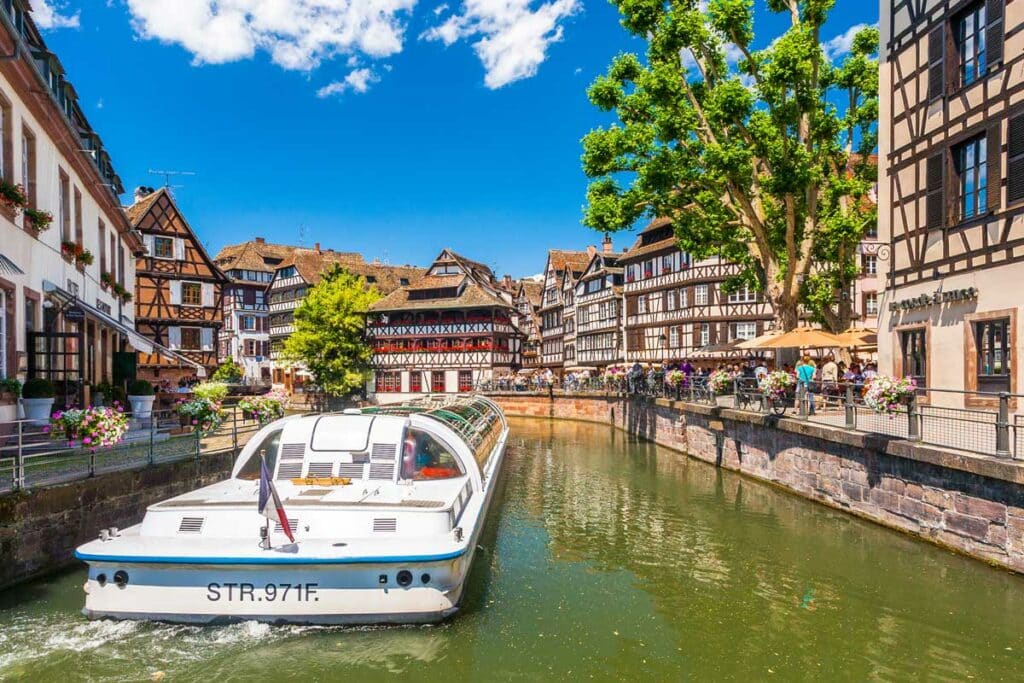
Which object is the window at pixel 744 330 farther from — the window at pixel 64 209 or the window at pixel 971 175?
the window at pixel 64 209

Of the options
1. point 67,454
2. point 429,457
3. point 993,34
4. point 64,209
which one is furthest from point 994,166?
point 64,209

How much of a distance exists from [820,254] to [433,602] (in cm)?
1800

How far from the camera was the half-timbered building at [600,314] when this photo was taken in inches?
1921

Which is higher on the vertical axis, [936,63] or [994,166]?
[936,63]

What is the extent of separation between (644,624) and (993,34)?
42.3 feet

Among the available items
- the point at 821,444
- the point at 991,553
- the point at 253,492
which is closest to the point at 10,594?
the point at 253,492

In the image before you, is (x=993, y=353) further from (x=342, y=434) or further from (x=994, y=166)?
(x=342, y=434)

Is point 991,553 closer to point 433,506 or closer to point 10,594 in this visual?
point 433,506

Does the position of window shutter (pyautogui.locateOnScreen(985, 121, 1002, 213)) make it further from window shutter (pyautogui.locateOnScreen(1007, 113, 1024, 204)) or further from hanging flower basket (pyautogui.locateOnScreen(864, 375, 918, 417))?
hanging flower basket (pyautogui.locateOnScreen(864, 375, 918, 417))

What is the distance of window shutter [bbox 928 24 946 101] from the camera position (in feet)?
49.8

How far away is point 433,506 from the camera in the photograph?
827 cm

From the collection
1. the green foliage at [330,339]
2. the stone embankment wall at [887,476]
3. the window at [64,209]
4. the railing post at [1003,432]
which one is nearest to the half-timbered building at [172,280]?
the green foliage at [330,339]

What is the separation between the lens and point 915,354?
16.7m

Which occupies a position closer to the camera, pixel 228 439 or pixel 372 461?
pixel 372 461
